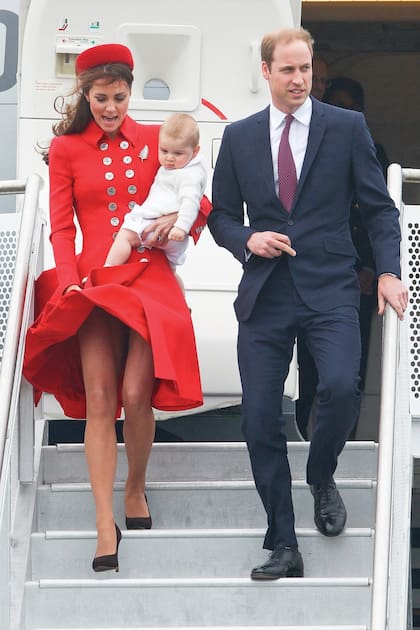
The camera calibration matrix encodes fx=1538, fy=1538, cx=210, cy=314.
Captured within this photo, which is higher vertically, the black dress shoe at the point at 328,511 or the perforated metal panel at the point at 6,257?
the perforated metal panel at the point at 6,257

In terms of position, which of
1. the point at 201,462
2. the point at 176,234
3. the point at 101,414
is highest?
the point at 176,234

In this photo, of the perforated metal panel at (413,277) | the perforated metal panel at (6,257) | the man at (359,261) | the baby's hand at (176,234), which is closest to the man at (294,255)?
the baby's hand at (176,234)

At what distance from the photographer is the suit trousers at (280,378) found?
4.86 m

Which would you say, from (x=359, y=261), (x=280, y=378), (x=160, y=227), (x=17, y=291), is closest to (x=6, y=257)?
(x=17, y=291)

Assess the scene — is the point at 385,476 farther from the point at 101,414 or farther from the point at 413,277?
the point at 413,277

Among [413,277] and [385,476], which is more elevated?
[413,277]

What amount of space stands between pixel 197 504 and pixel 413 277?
1.13 metres

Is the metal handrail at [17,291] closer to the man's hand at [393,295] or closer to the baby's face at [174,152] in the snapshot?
the baby's face at [174,152]

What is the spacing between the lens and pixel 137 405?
5016 mm

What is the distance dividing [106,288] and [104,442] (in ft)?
1.63

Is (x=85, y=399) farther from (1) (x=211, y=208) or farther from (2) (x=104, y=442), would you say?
(1) (x=211, y=208)

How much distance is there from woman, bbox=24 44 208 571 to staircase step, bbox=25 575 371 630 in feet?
0.41

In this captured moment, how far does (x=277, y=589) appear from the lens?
494 cm

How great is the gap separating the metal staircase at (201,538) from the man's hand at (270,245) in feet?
1.31
